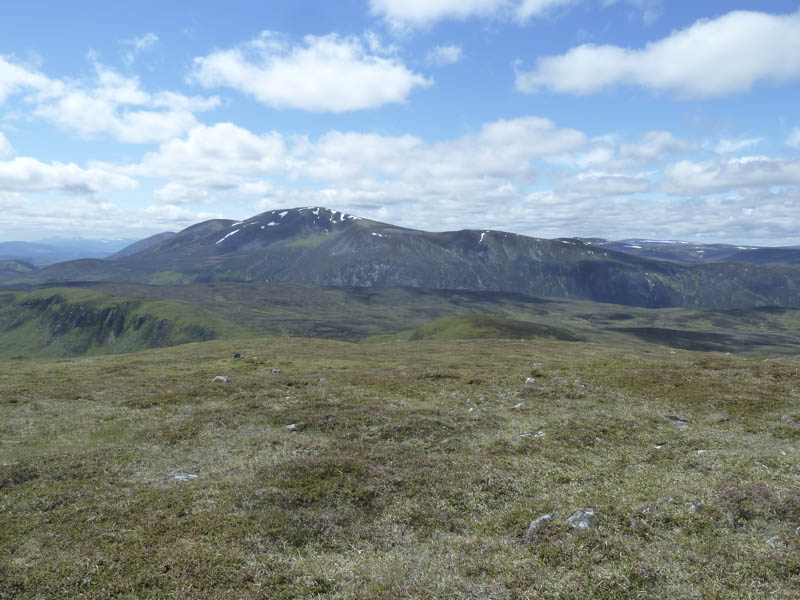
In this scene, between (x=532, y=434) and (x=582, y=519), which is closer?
(x=582, y=519)

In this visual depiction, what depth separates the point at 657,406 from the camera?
98.7 ft

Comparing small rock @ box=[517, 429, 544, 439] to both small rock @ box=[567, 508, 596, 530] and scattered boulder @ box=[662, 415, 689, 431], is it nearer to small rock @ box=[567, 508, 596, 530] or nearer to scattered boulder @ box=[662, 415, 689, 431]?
scattered boulder @ box=[662, 415, 689, 431]

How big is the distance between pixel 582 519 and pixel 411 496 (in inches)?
254

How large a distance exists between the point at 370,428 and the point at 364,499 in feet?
31.8

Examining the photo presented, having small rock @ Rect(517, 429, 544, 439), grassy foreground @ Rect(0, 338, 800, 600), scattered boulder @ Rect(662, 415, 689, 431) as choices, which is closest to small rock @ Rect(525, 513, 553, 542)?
grassy foreground @ Rect(0, 338, 800, 600)

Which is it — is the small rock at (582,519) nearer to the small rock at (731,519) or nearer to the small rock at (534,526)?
the small rock at (534,526)

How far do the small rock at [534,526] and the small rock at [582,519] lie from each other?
2.28 ft

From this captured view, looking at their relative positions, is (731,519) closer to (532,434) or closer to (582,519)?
(582,519)

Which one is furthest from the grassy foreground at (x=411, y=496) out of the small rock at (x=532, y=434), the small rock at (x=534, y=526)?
the small rock at (x=532, y=434)

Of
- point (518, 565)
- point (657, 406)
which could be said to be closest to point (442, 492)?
point (518, 565)

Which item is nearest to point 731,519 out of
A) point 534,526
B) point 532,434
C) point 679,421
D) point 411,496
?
point 534,526

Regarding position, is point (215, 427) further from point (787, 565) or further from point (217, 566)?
point (787, 565)

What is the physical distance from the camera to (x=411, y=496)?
57.6ft

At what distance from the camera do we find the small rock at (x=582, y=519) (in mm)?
14000
